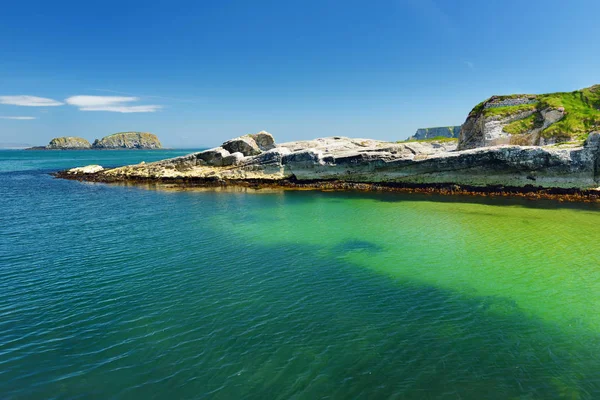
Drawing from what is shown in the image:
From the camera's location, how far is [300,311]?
13094 mm

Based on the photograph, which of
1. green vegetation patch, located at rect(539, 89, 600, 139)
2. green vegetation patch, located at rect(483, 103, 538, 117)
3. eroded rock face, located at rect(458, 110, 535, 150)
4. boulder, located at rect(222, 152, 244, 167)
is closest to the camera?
green vegetation patch, located at rect(539, 89, 600, 139)

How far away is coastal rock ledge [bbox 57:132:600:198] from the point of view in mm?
38625

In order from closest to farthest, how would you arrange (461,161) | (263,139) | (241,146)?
(461,161) < (241,146) < (263,139)

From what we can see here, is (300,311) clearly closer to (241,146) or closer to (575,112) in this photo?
(241,146)

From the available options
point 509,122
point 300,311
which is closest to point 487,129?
point 509,122

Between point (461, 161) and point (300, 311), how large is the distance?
39400mm

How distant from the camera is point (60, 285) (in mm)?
15352

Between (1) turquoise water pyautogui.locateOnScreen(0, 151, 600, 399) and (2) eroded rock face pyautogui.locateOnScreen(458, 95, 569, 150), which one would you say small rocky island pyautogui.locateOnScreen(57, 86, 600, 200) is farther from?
(1) turquoise water pyautogui.locateOnScreen(0, 151, 600, 399)

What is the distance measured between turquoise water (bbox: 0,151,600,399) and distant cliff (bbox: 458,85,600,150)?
31.2 meters

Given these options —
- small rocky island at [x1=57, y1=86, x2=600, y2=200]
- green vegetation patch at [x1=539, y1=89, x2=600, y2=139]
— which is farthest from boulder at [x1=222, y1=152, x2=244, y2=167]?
green vegetation patch at [x1=539, y1=89, x2=600, y2=139]

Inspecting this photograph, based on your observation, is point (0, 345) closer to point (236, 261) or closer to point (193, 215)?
point (236, 261)

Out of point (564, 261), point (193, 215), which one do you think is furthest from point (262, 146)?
point (564, 261)

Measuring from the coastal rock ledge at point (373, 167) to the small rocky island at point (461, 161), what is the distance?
0.12m

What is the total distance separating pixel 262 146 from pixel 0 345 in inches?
2489
